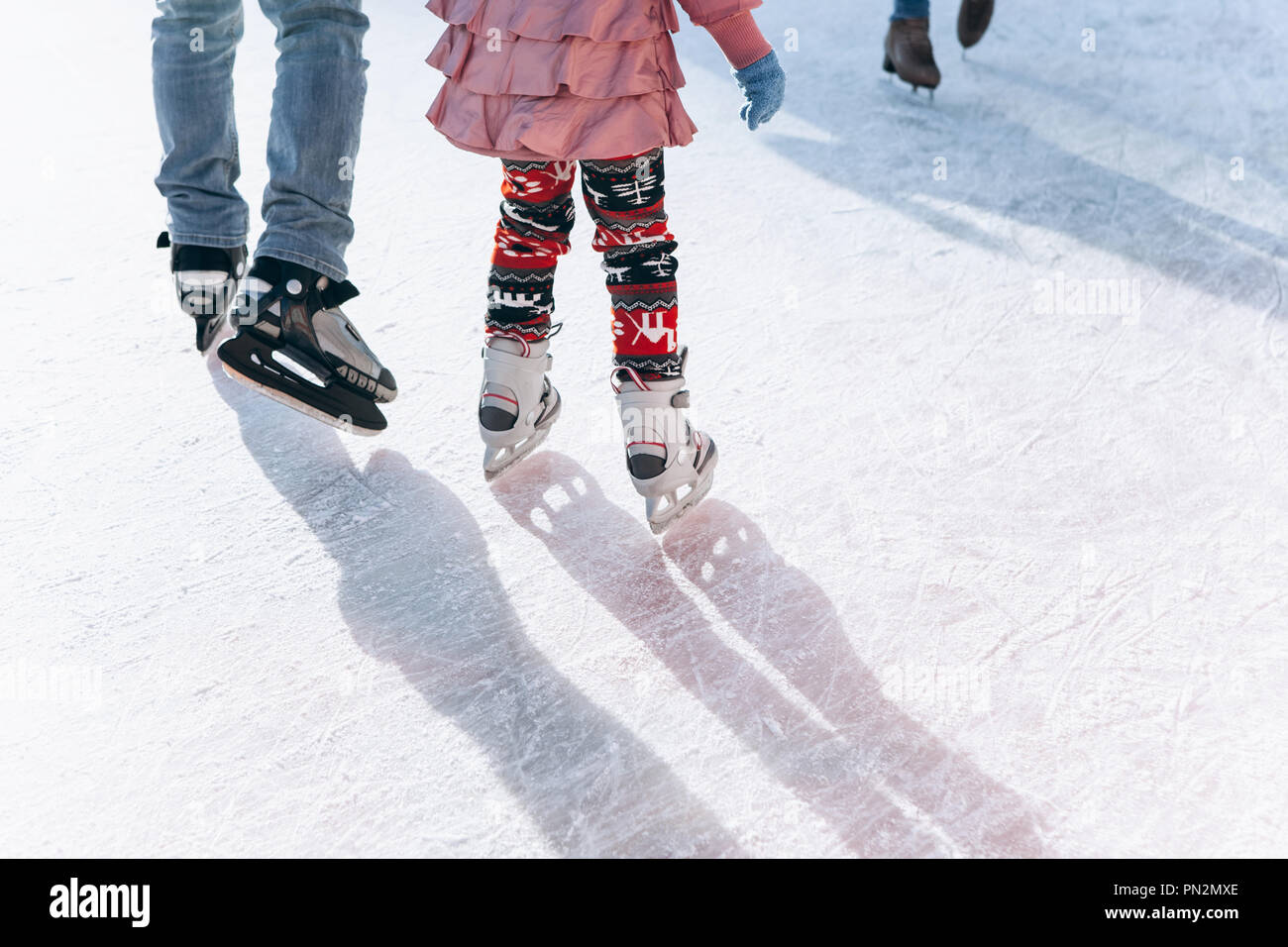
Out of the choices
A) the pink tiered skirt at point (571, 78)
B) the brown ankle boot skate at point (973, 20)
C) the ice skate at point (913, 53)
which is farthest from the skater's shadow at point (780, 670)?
the brown ankle boot skate at point (973, 20)

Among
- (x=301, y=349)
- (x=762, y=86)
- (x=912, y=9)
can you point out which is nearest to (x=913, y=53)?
(x=912, y=9)

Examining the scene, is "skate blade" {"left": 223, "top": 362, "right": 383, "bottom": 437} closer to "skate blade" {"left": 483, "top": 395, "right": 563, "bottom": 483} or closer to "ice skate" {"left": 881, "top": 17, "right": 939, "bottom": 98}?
"skate blade" {"left": 483, "top": 395, "right": 563, "bottom": 483}

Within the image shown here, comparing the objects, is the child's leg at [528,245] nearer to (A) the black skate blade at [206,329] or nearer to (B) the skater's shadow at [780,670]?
(B) the skater's shadow at [780,670]

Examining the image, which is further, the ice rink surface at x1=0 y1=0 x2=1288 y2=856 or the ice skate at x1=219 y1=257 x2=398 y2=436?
the ice skate at x1=219 y1=257 x2=398 y2=436

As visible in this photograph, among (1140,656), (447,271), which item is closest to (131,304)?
(447,271)

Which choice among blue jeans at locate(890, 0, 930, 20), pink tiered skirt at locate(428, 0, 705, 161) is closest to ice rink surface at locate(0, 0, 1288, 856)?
pink tiered skirt at locate(428, 0, 705, 161)

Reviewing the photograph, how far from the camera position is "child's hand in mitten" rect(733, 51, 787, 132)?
1198mm

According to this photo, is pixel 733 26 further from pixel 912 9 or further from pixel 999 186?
pixel 912 9

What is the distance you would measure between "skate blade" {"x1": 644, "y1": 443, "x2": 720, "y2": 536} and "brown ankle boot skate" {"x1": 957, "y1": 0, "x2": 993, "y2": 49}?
2.03 meters

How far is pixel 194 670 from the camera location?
1128 mm

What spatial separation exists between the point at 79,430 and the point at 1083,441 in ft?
4.28

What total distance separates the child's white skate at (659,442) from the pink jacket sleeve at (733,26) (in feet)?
1.14

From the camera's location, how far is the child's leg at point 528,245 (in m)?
1.32
